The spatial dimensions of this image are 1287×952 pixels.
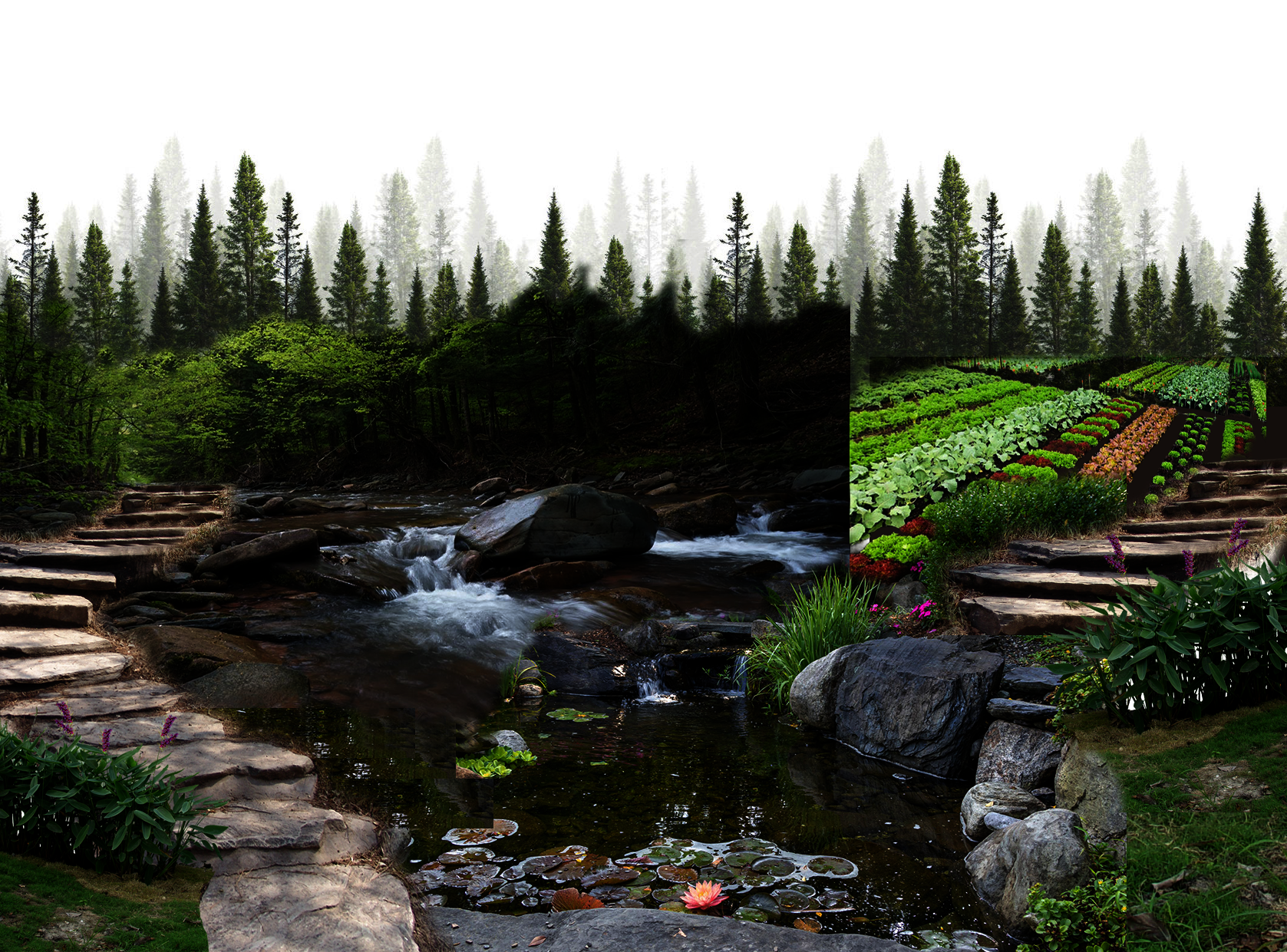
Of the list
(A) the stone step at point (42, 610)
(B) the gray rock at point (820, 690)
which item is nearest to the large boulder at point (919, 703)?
(B) the gray rock at point (820, 690)

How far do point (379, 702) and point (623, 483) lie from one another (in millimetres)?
2795

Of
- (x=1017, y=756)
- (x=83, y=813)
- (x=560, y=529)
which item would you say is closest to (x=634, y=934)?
(x=83, y=813)

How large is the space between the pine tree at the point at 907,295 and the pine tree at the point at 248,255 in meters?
4.97

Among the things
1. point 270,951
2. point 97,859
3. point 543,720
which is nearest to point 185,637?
point 543,720

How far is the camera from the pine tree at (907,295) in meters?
6.25

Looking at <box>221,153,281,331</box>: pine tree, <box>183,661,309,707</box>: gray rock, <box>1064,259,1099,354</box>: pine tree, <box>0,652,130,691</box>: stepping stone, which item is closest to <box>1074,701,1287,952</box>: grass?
<box>1064,259,1099,354</box>: pine tree

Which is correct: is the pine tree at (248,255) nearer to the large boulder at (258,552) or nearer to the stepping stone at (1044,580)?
the large boulder at (258,552)

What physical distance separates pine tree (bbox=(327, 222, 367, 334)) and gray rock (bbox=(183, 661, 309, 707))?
9.70ft

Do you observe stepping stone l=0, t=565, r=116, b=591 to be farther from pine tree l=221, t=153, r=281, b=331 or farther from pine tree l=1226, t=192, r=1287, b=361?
pine tree l=1226, t=192, r=1287, b=361

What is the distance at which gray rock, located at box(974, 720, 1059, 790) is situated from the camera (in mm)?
4145

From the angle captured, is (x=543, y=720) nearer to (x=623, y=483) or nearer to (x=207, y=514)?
(x=623, y=483)

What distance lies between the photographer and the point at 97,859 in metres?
2.68

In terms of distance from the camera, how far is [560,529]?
7184 millimetres

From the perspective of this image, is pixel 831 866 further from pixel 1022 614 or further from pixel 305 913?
pixel 1022 614
